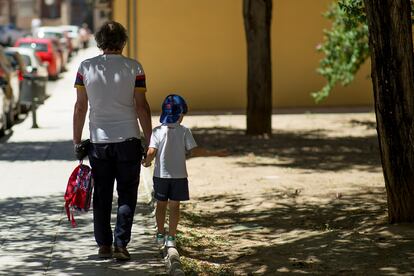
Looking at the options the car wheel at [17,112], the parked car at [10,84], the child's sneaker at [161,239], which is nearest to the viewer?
the child's sneaker at [161,239]

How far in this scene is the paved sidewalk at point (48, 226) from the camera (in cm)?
770

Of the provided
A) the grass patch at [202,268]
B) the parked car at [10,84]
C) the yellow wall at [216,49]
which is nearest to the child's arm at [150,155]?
the grass patch at [202,268]

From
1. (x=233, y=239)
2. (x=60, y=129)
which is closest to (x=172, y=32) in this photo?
(x=60, y=129)

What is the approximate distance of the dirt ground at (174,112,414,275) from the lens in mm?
7992

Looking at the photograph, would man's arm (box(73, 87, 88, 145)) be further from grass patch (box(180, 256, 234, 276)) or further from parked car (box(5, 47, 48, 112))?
parked car (box(5, 47, 48, 112))

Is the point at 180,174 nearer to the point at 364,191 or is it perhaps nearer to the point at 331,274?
the point at 331,274

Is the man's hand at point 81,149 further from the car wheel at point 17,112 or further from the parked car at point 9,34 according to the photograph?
Answer: the parked car at point 9,34

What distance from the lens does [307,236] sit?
30.4 feet

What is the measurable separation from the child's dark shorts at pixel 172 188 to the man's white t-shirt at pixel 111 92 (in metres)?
0.42

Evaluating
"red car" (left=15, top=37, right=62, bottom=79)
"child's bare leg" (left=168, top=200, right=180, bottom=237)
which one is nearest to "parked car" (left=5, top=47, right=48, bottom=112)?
"red car" (left=15, top=37, right=62, bottom=79)

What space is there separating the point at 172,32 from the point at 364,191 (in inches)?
528

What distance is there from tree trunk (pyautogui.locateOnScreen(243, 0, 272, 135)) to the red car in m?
17.7

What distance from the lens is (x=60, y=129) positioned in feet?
65.5

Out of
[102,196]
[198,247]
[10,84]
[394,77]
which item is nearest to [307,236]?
[198,247]
